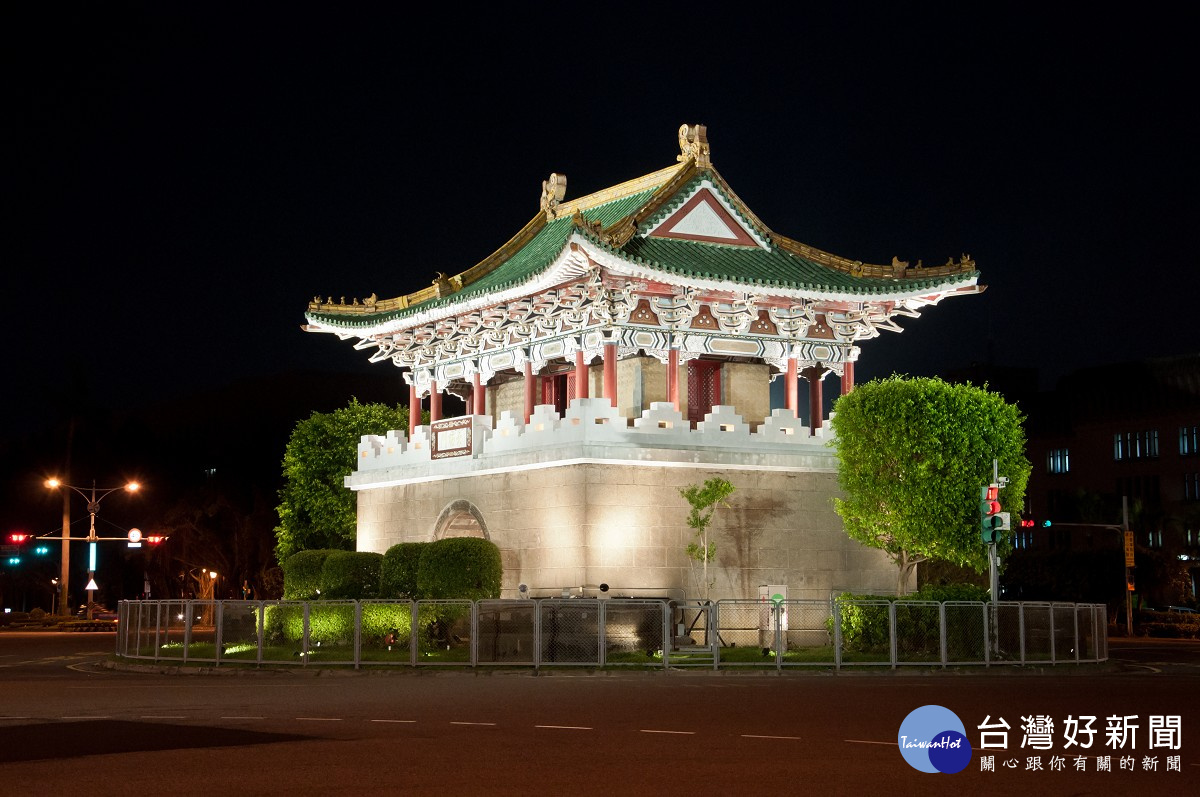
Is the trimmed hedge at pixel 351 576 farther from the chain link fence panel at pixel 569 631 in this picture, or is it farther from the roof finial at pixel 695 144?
the roof finial at pixel 695 144

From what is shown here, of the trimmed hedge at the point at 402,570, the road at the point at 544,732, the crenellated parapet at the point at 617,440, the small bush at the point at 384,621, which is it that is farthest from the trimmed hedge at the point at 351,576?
the road at the point at 544,732

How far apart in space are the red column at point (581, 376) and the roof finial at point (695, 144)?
21.9 ft

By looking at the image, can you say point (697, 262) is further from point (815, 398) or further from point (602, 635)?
point (602, 635)

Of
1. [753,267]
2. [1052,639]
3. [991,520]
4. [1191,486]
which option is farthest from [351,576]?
[1191,486]

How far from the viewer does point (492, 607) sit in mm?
31500

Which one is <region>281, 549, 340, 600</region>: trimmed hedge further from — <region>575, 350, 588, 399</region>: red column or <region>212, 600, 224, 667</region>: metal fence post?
Result: <region>575, 350, 588, 399</region>: red column

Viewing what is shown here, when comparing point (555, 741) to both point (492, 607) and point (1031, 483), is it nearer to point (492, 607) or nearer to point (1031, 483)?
point (492, 607)

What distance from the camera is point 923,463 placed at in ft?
121

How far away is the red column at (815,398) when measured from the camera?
4366cm

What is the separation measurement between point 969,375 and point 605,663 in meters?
76.0

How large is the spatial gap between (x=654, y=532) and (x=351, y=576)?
27.2 ft

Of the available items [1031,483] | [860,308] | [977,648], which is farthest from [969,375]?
[977,648]

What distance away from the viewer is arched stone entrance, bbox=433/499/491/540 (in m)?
41.3

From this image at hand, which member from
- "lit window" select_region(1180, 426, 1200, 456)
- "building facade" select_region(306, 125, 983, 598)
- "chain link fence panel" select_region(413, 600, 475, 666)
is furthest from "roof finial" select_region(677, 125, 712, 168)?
"lit window" select_region(1180, 426, 1200, 456)
